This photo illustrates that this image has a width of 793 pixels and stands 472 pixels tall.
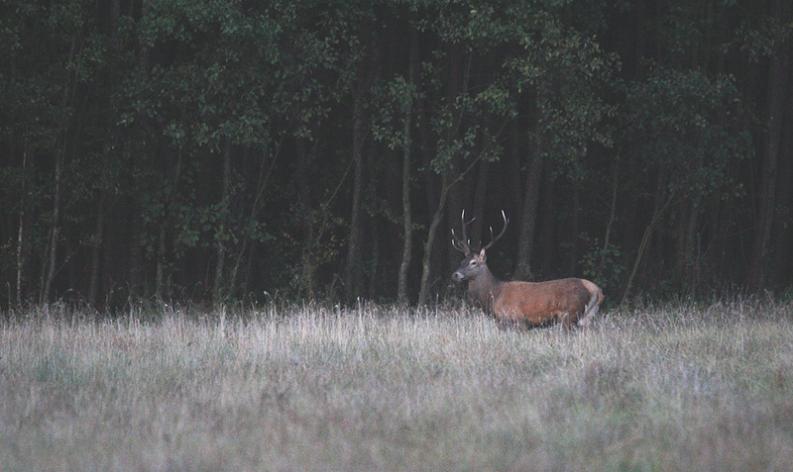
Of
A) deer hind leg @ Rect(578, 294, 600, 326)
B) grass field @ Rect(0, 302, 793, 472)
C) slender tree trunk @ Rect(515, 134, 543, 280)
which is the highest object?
slender tree trunk @ Rect(515, 134, 543, 280)

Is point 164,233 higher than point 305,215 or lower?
lower

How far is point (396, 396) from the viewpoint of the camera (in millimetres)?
8625

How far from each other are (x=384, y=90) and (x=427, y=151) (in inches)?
69.7

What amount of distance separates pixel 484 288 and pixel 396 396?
529cm

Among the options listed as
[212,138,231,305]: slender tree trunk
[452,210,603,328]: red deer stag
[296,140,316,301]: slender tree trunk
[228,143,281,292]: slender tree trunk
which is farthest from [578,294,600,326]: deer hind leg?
[296,140,316,301]: slender tree trunk

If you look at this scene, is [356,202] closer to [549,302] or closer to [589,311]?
[549,302]

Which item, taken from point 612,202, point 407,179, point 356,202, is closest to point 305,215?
point 356,202

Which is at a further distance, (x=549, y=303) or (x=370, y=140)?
(x=370, y=140)

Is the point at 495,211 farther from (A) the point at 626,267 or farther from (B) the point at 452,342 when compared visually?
(B) the point at 452,342

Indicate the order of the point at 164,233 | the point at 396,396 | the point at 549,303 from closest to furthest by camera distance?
the point at 396,396 < the point at 549,303 < the point at 164,233

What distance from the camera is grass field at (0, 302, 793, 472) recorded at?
262 inches

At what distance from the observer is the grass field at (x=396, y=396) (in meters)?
6.66

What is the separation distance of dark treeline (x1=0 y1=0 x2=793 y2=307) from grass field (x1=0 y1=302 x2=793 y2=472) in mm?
4708

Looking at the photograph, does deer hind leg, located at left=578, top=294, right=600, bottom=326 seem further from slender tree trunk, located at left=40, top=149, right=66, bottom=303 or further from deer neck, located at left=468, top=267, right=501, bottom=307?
slender tree trunk, located at left=40, top=149, right=66, bottom=303
